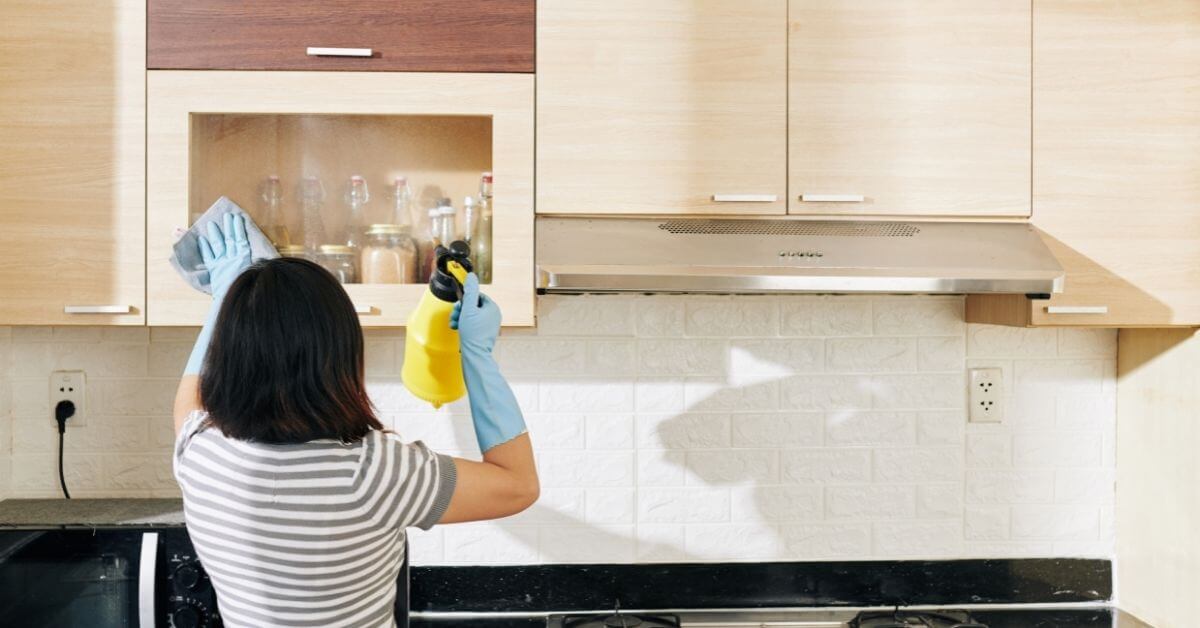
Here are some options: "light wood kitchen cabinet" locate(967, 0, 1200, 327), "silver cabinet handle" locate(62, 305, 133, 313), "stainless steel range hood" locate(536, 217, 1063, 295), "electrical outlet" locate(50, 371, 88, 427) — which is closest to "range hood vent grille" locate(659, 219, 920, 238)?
"stainless steel range hood" locate(536, 217, 1063, 295)

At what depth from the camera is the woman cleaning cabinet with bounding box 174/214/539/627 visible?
45.4 inches

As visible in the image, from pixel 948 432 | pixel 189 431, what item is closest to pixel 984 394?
pixel 948 432

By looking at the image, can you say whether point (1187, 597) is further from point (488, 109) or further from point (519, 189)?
point (488, 109)

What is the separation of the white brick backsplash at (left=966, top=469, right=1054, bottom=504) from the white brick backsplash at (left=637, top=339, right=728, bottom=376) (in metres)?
0.62

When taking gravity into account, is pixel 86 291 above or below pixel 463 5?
below

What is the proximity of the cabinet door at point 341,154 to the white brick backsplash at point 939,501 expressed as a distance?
1.02m

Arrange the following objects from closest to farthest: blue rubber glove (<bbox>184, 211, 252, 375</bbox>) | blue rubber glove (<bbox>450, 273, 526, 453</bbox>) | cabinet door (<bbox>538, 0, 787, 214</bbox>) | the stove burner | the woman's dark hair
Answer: the woman's dark hair, blue rubber glove (<bbox>450, 273, 526, 453</bbox>), blue rubber glove (<bbox>184, 211, 252, 375</bbox>), cabinet door (<bbox>538, 0, 787, 214</bbox>), the stove burner

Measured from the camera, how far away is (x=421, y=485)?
1.19m

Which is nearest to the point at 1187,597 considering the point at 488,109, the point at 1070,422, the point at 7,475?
the point at 1070,422

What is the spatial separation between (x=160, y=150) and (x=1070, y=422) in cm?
193

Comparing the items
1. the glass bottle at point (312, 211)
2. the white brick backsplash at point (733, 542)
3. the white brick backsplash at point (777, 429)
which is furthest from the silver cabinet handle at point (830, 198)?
the glass bottle at point (312, 211)

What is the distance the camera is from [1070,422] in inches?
80.4

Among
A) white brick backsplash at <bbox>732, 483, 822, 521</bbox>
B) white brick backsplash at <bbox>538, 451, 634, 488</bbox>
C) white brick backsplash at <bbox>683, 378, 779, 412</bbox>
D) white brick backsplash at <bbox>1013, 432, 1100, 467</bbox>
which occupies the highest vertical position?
white brick backsplash at <bbox>683, 378, 779, 412</bbox>

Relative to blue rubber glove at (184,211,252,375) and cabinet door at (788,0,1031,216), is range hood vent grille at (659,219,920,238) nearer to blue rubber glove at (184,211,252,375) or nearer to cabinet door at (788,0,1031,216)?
cabinet door at (788,0,1031,216)
